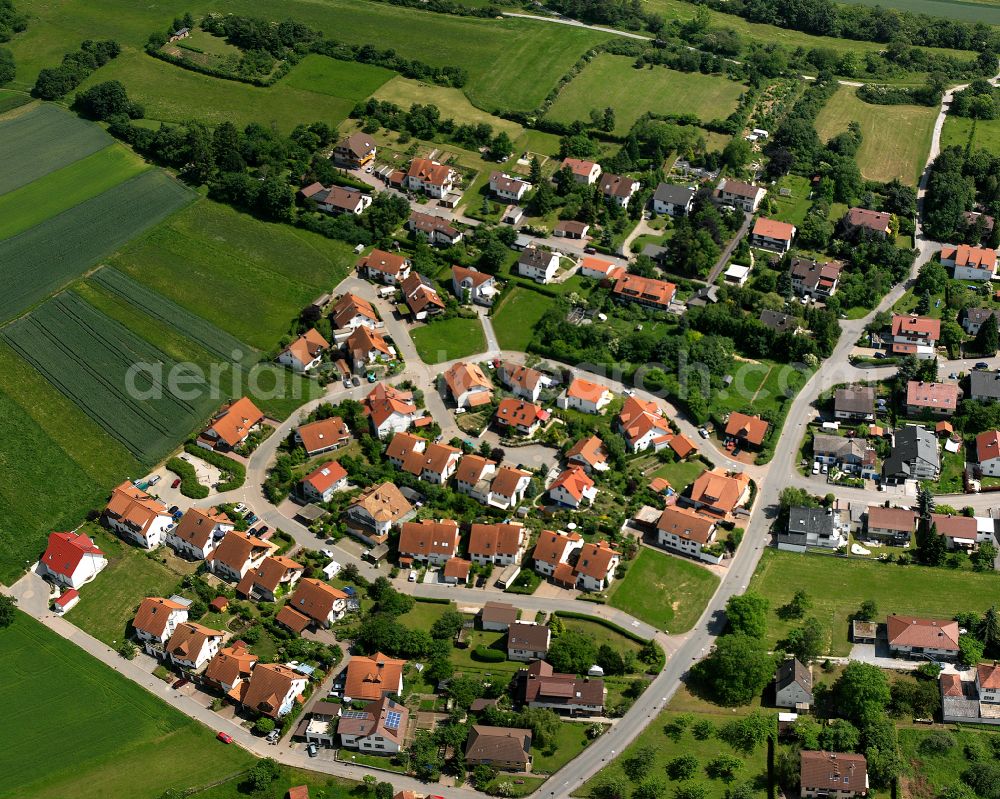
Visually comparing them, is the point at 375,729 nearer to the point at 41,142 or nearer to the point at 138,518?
the point at 138,518

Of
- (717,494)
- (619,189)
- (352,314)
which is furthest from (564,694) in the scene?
(619,189)

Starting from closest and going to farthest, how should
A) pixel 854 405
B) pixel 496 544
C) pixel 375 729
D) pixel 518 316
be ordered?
pixel 375 729 → pixel 496 544 → pixel 854 405 → pixel 518 316

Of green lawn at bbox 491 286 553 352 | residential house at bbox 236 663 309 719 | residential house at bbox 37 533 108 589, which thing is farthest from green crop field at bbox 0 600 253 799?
green lawn at bbox 491 286 553 352

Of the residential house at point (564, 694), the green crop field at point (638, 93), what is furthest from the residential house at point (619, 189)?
the residential house at point (564, 694)

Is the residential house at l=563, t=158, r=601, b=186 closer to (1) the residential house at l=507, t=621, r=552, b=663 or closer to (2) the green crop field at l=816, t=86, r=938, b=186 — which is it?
(2) the green crop field at l=816, t=86, r=938, b=186

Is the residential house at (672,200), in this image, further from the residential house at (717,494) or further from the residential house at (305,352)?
the residential house at (305,352)

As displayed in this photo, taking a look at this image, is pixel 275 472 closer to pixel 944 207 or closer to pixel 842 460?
pixel 842 460
